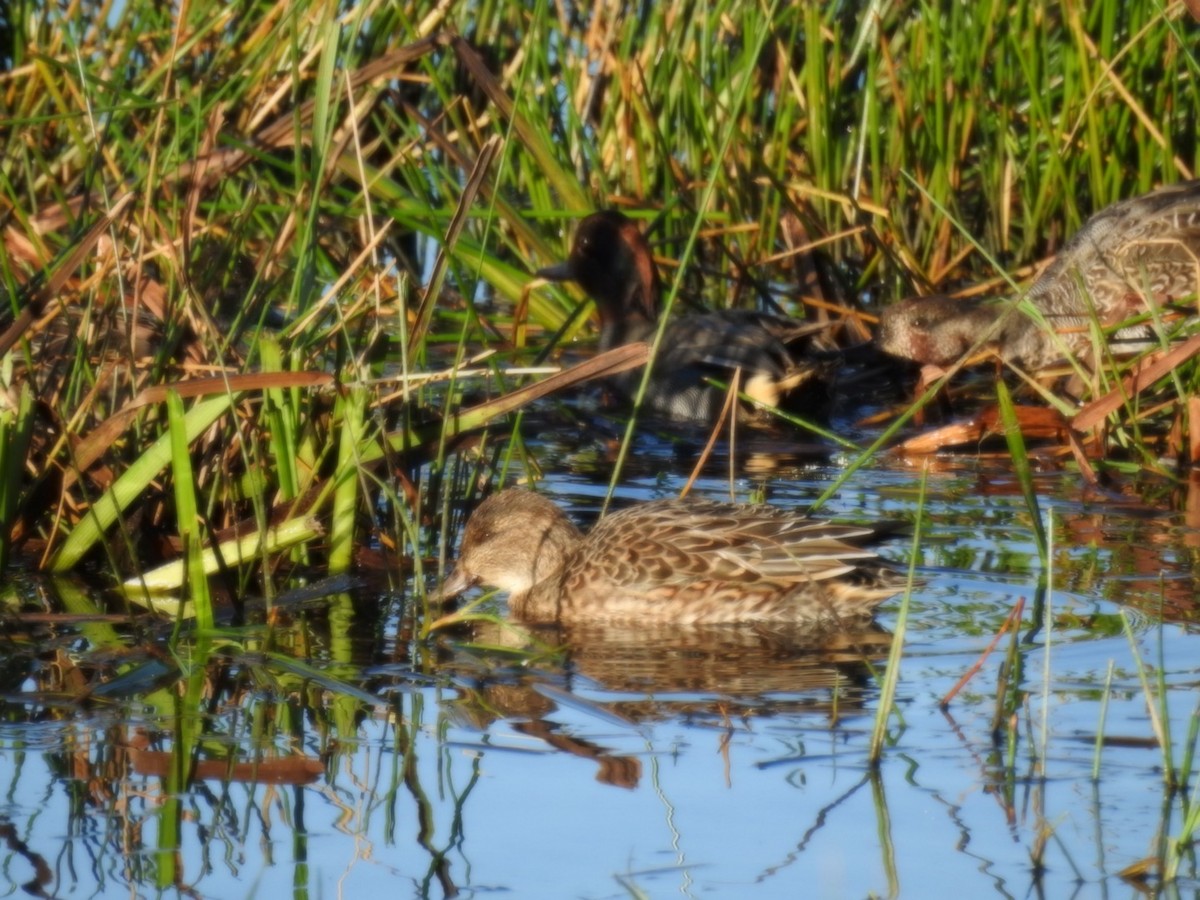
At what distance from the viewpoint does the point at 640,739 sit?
455cm

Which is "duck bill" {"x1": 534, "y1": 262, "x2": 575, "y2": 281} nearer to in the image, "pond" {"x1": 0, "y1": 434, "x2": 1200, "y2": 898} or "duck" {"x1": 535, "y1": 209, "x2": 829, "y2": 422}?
"duck" {"x1": 535, "y1": 209, "x2": 829, "y2": 422}

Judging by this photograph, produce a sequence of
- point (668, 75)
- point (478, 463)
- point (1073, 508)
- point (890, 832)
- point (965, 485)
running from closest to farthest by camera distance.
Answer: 1. point (890, 832)
2. point (478, 463)
3. point (1073, 508)
4. point (965, 485)
5. point (668, 75)

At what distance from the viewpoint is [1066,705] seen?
15.6 ft

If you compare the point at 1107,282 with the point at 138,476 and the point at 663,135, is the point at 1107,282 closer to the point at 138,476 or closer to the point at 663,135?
the point at 663,135

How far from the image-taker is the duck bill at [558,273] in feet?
31.9

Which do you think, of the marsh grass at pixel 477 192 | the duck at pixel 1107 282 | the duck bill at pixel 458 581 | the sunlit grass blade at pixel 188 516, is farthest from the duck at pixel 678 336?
the sunlit grass blade at pixel 188 516

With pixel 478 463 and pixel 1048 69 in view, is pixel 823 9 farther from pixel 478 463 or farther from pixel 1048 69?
pixel 478 463

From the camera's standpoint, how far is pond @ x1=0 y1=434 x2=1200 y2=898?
3.79 metres

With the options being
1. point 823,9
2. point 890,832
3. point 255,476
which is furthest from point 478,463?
point 823,9

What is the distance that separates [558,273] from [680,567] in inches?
152

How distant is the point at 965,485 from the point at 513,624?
2157 millimetres

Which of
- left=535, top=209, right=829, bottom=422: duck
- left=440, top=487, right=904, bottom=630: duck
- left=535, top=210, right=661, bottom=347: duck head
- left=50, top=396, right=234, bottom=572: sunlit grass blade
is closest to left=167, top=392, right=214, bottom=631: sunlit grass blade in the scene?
left=50, top=396, right=234, bottom=572: sunlit grass blade

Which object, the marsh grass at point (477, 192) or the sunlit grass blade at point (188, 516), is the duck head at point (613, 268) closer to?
the marsh grass at point (477, 192)

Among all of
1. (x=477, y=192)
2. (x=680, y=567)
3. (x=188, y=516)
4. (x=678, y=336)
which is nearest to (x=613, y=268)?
(x=678, y=336)
